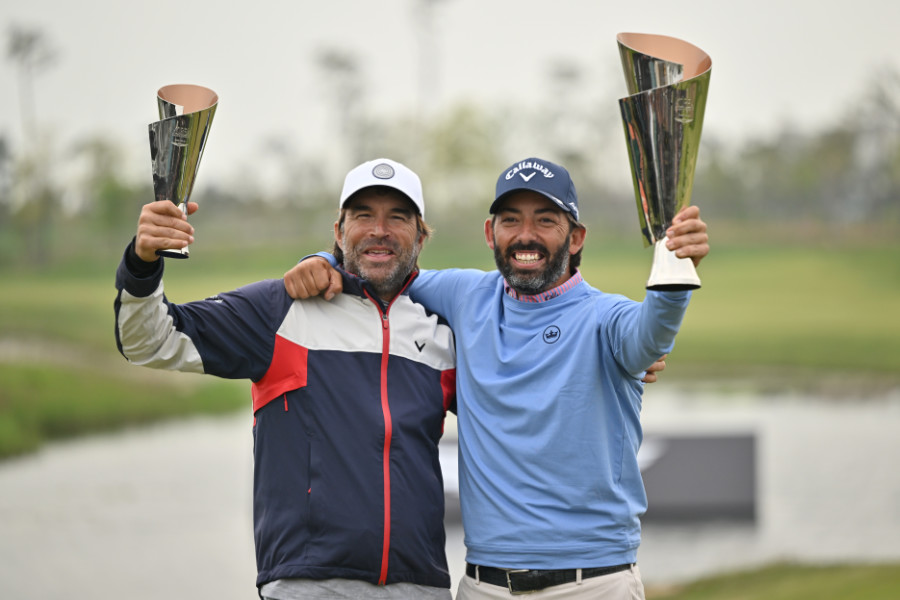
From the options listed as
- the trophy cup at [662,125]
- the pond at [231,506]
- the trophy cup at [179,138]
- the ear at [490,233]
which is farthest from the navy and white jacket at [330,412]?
the pond at [231,506]

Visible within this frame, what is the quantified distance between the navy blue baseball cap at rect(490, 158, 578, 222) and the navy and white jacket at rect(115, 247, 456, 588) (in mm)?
527

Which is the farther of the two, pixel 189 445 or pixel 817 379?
pixel 817 379

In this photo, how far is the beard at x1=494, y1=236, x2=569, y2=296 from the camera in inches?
125

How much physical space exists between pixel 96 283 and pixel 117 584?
42.5 ft

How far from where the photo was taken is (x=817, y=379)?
74.1ft

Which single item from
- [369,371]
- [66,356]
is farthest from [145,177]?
[369,371]

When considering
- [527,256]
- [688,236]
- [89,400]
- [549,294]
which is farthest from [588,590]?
[89,400]

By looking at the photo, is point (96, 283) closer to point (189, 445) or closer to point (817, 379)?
point (189, 445)

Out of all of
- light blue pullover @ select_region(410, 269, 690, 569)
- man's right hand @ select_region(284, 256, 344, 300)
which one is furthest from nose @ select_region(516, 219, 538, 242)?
man's right hand @ select_region(284, 256, 344, 300)

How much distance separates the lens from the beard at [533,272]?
316 centimetres

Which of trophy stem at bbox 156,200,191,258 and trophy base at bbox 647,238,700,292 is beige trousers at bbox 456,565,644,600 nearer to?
trophy base at bbox 647,238,700,292

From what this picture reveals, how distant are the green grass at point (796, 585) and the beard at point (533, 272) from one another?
607 centimetres

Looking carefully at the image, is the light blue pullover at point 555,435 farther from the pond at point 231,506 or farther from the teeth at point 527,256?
the pond at point 231,506

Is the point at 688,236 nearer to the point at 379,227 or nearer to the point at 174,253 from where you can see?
the point at 379,227
